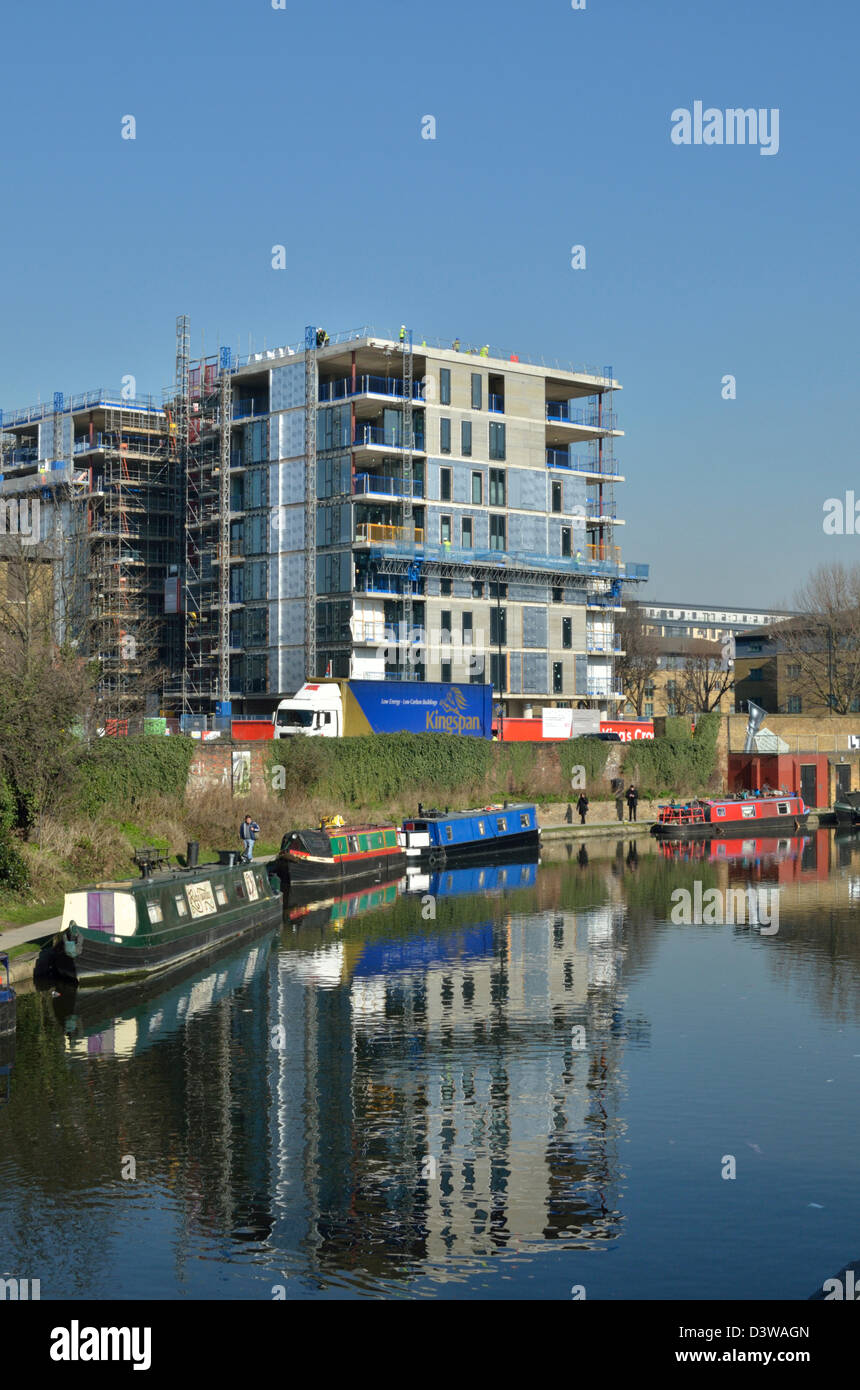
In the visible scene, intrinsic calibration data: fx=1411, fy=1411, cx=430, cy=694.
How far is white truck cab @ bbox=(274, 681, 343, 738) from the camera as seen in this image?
6134cm

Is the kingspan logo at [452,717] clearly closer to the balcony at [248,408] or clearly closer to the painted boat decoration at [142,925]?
the balcony at [248,408]

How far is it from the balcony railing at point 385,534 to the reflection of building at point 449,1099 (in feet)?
153

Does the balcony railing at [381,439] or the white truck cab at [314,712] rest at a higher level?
the balcony railing at [381,439]

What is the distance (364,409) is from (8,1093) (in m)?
62.5

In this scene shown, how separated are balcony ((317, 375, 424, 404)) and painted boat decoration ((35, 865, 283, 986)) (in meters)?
48.7

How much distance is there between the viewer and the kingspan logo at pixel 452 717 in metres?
65.9

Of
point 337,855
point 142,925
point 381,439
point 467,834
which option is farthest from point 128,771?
point 381,439

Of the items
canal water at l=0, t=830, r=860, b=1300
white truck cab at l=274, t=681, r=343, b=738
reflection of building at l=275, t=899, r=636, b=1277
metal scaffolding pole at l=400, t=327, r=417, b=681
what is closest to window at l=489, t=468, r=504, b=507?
metal scaffolding pole at l=400, t=327, r=417, b=681

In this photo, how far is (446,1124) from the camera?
65.1 ft

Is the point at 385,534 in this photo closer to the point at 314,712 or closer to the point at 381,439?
the point at 381,439

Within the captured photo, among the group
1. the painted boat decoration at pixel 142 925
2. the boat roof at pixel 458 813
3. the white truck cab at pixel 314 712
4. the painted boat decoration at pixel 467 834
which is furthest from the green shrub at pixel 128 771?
the white truck cab at pixel 314 712

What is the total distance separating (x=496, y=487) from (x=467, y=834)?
33.9 metres
